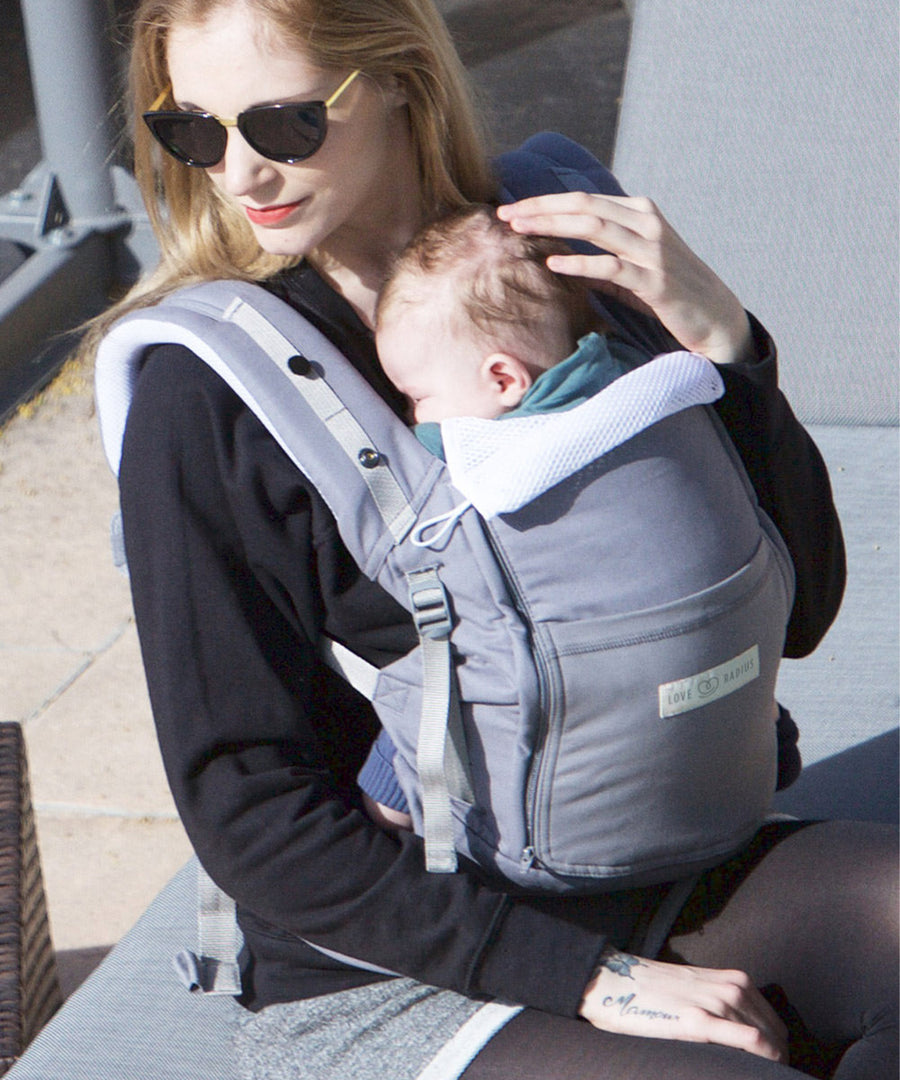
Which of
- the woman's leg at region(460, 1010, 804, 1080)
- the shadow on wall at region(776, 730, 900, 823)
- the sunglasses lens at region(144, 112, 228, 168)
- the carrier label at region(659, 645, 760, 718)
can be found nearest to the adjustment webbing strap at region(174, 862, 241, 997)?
the woman's leg at region(460, 1010, 804, 1080)

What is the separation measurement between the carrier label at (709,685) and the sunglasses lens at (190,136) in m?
0.79

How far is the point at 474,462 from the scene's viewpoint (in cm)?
141

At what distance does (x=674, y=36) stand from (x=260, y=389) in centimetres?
137

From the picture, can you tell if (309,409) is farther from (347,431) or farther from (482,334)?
(482,334)

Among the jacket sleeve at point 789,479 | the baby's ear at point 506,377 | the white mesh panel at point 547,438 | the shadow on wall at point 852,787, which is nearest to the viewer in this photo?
the white mesh panel at point 547,438

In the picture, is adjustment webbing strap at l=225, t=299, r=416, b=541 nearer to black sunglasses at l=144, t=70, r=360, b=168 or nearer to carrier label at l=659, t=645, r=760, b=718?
black sunglasses at l=144, t=70, r=360, b=168

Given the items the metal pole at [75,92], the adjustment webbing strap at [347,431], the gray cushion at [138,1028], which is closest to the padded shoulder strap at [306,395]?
the adjustment webbing strap at [347,431]

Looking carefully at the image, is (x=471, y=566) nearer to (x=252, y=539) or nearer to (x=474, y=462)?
(x=474, y=462)

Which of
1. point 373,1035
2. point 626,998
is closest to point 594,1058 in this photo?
point 626,998

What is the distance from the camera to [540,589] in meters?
1.41

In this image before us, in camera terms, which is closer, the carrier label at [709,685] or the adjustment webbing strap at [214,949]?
the carrier label at [709,685]

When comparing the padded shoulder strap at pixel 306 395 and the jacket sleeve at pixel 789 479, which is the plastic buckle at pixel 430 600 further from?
the jacket sleeve at pixel 789 479

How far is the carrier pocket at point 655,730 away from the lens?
142cm

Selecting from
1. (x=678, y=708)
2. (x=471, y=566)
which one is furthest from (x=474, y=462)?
(x=678, y=708)
